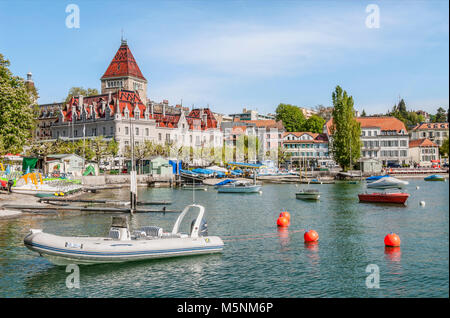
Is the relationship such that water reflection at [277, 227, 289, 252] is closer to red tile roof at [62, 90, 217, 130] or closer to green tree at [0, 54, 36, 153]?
green tree at [0, 54, 36, 153]

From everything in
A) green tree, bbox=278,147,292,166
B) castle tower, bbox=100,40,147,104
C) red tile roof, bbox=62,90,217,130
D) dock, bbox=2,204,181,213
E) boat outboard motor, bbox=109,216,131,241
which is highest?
castle tower, bbox=100,40,147,104

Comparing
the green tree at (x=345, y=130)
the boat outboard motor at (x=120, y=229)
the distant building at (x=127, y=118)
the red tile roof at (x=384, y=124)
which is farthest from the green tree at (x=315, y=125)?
the boat outboard motor at (x=120, y=229)

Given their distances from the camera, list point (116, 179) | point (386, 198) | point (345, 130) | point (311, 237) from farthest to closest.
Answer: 1. point (345, 130)
2. point (116, 179)
3. point (386, 198)
4. point (311, 237)

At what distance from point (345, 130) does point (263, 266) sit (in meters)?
91.3

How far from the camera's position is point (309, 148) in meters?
138

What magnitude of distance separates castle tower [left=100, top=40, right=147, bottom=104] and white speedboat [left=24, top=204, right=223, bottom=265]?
108 meters

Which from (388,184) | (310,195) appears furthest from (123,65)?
(388,184)

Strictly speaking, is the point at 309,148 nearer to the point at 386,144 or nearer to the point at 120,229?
the point at 386,144

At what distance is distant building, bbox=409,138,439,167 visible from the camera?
126 metres

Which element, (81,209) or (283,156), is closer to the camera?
(81,209)

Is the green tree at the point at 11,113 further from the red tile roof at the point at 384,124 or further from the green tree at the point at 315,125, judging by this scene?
the green tree at the point at 315,125

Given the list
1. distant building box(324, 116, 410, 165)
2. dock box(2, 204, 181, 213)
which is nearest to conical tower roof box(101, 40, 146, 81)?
distant building box(324, 116, 410, 165)

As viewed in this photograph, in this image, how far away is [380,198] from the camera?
179 feet
